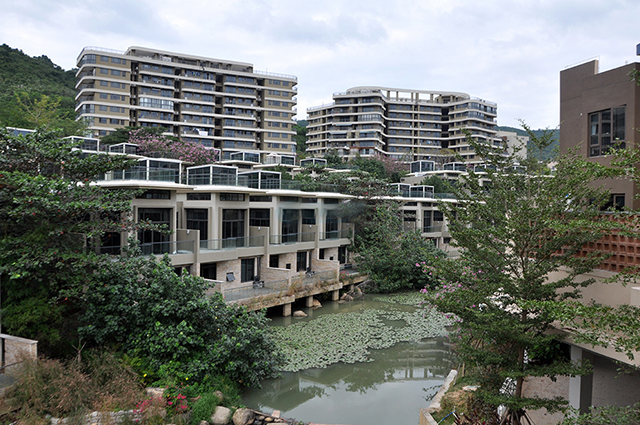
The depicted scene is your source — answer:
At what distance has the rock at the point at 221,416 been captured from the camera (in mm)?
A: 11125

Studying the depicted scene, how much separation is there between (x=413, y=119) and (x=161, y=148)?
5307 cm

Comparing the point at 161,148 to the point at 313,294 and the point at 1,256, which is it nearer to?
the point at 313,294

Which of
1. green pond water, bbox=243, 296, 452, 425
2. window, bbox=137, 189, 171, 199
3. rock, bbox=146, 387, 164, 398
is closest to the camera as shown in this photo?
rock, bbox=146, 387, 164, 398

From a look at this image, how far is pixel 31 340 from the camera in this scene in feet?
35.4

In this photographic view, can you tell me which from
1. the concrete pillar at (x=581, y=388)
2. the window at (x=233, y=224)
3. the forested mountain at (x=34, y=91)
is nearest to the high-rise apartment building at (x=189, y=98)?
the forested mountain at (x=34, y=91)

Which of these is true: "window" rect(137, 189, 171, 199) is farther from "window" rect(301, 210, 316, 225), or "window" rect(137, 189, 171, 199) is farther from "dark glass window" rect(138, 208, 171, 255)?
"window" rect(301, 210, 316, 225)

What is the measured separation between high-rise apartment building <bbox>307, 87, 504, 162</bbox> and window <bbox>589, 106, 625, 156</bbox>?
59.1m

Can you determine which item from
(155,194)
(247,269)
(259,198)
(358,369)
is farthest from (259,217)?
(358,369)

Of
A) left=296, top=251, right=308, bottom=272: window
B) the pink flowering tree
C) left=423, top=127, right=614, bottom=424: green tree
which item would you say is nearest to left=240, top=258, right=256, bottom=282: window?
left=296, top=251, right=308, bottom=272: window

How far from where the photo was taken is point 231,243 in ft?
75.0

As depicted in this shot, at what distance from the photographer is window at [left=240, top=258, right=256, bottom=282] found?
79.0ft

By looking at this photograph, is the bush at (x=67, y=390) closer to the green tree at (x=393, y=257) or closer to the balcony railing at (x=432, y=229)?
the green tree at (x=393, y=257)

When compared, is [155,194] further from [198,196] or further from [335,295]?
[335,295]

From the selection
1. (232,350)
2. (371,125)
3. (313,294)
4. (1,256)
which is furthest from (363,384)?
(371,125)
